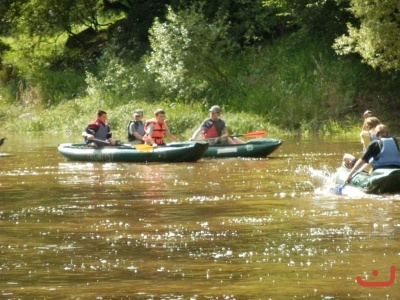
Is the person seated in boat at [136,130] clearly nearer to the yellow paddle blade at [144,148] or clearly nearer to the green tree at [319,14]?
the yellow paddle blade at [144,148]

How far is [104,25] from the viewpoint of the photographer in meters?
46.1

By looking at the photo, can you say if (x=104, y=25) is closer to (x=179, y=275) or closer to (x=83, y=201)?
(x=83, y=201)

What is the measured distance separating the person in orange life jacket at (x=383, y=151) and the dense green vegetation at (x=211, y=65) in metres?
13.2

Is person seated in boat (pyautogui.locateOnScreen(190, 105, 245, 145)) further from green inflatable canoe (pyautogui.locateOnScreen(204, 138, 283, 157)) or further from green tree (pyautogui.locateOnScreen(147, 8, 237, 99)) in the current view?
green tree (pyautogui.locateOnScreen(147, 8, 237, 99))

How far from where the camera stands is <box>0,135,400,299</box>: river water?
30.2ft

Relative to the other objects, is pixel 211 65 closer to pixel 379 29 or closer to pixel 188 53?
pixel 188 53

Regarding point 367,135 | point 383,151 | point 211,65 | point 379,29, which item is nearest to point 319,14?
point 211,65

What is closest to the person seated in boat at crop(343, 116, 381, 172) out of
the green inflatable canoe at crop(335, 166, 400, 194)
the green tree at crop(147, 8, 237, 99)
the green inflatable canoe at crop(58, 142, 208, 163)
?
the green inflatable canoe at crop(335, 166, 400, 194)

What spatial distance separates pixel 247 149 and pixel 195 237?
11955 millimetres

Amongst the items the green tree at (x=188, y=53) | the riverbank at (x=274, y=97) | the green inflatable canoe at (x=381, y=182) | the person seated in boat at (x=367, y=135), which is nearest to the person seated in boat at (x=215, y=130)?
the person seated in boat at (x=367, y=135)

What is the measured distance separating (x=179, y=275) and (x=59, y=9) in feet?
116

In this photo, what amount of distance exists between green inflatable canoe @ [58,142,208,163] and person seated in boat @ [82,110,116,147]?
0.54ft

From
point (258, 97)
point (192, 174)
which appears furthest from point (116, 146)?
point (258, 97)

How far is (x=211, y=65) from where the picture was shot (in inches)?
1425
